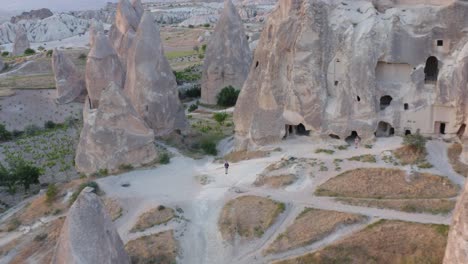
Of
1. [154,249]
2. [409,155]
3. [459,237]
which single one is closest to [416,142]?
[409,155]

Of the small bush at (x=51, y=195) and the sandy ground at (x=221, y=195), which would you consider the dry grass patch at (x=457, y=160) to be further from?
the small bush at (x=51, y=195)

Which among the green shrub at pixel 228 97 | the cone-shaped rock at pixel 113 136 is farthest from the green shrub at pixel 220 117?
the cone-shaped rock at pixel 113 136

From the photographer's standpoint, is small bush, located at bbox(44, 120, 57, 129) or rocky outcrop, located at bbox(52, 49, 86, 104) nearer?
small bush, located at bbox(44, 120, 57, 129)

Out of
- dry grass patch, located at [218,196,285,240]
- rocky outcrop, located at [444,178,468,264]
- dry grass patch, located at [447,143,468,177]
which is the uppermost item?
rocky outcrop, located at [444,178,468,264]

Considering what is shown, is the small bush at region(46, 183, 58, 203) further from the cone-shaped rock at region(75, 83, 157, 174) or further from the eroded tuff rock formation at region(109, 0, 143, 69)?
the eroded tuff rock formation at region(109, 0, 143, 69)

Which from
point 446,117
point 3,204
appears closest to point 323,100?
point 446,117

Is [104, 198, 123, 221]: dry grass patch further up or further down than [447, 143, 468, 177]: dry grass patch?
further down

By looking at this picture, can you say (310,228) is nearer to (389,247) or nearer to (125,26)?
(389,247)

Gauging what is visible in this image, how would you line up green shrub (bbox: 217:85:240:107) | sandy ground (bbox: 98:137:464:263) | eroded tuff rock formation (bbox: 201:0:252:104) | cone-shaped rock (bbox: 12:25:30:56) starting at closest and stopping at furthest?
sandy ground (bbox: 98:137:464:263) → green shrub (bbox: 217:85:240:107) → eroded tuff rock formation (bbox: 201:0:252:104) → cone-shaped rock (bbox: 12:25:30:56)

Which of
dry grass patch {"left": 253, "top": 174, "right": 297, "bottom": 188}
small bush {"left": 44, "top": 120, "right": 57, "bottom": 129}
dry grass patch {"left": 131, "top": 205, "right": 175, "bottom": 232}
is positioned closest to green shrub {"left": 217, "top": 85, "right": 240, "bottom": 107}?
small bush {"left": 44, "top": 120, "right": 57, "bottom": 129}
